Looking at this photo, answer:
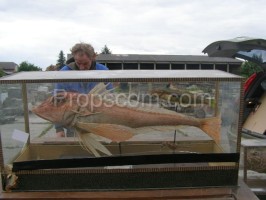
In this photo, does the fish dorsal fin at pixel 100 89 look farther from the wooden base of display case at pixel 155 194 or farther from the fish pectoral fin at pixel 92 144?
the wooden base of display case at pixel 155 194

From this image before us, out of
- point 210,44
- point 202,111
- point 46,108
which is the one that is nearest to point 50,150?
point 46,108

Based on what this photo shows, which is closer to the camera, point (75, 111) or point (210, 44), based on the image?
point (75, 111)

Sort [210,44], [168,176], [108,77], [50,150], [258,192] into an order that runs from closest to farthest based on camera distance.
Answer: [108,77] < [168,176] < [50,150] < [258,192] < [210,44]

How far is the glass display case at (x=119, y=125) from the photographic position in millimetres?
1802

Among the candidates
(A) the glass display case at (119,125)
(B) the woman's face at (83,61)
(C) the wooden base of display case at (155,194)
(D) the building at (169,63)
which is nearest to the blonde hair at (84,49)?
(B) the woman's face at (83,61)

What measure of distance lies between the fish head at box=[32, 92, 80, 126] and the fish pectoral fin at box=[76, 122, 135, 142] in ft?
0.22

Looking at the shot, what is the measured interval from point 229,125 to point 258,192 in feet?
3.79

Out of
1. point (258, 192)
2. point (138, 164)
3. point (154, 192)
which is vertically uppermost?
point (138, 164)

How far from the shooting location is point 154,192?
1.88 meters

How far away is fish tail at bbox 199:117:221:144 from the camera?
1851 mm

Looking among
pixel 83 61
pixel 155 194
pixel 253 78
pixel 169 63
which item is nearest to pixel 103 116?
pixel 155 194

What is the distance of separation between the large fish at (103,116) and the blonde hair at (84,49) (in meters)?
1.56

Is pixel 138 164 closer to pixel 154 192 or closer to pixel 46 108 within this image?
pixel 154 192

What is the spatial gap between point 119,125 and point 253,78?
14.0 feet
